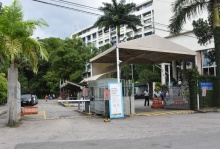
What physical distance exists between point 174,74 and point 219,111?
3404 cm

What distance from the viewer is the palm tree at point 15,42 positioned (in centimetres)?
1446

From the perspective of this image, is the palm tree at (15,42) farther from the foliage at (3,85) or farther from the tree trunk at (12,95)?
the foliage at (3,85)

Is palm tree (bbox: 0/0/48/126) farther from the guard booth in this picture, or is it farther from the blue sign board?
the blue sign board

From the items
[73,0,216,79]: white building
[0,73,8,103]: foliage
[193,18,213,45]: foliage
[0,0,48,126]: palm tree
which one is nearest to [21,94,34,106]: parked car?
[0,73,8,103]: foliage

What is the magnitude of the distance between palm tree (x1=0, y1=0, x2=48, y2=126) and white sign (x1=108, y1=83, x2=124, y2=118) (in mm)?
4792

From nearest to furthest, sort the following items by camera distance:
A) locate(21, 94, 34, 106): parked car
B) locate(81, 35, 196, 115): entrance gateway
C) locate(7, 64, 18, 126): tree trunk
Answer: locate(7, 64, 18, 126): tree trunk
locate(81, 35, 196, 115): entrance gateway
locate(21, 94, 34, 106): parked car

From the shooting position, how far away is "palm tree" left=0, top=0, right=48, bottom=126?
14.5 meters

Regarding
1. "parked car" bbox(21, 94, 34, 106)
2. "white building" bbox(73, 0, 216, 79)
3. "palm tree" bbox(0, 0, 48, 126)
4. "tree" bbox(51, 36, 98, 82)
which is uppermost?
"white building" bbox(73, 0, 216, 79)

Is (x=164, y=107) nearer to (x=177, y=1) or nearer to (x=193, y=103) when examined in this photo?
(x=193, y=103)

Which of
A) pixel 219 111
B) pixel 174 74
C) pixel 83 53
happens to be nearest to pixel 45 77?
pixel 83 53

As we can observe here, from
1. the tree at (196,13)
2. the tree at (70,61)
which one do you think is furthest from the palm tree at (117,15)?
the tree at (196,13)

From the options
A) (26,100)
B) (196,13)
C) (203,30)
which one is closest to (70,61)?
(26,100)

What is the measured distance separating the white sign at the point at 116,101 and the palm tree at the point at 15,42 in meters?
4.79

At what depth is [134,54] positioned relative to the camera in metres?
22.7
